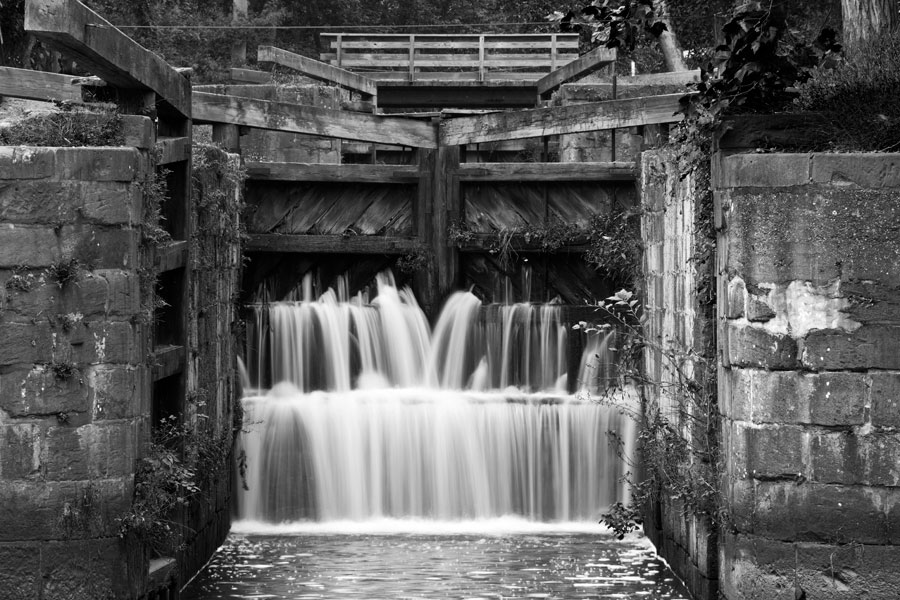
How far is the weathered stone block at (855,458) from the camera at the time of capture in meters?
6.92

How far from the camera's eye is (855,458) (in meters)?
6.95

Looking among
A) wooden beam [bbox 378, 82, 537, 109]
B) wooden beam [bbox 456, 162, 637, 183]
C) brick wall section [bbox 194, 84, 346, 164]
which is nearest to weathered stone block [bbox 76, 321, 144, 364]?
wooden beam [bbox 456, 162, 637, 183]

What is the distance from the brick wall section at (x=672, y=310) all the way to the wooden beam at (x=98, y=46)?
3164mm

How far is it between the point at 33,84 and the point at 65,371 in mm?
4152

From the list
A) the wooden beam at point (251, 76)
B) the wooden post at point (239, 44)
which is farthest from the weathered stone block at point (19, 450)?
the wooden post at point (239, 44)

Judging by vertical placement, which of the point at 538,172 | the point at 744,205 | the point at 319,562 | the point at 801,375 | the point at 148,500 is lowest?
the point at 319,562

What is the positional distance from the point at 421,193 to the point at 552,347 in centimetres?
198

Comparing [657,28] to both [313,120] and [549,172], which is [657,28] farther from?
[313,120]

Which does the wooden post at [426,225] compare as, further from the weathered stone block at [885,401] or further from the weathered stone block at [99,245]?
the weathered stone block at [885,401]

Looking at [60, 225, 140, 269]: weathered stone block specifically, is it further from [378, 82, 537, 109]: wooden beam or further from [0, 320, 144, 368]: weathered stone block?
[378, 82, 537, 109]: wooden beam

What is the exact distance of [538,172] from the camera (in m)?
13.1

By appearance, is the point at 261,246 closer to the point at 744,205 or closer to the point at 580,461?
the point at 580,461

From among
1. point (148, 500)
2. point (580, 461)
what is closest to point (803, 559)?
point (148, 500)

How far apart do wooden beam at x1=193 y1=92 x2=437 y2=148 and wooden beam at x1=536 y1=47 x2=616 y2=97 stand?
3.78 metres
